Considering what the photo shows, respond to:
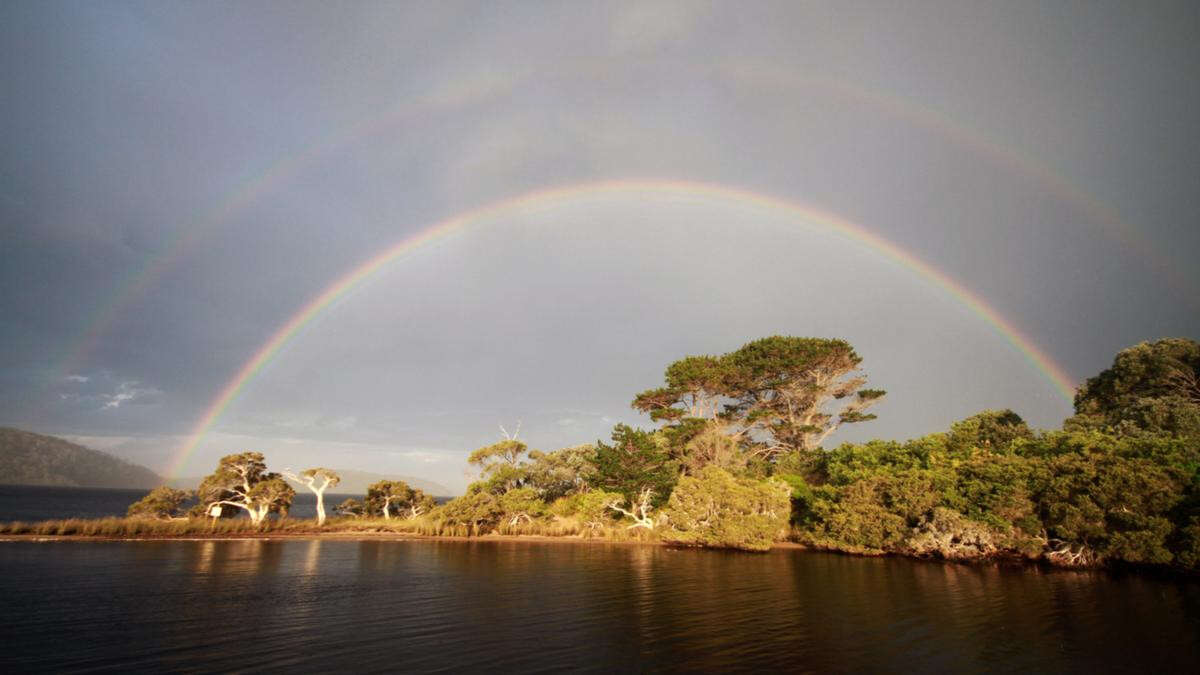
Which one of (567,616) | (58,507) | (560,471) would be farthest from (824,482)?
(58,507)

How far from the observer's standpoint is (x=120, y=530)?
40.2 m

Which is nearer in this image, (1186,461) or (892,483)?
(1186,461)

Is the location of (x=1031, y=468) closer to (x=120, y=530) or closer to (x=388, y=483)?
(x=388, y=483)

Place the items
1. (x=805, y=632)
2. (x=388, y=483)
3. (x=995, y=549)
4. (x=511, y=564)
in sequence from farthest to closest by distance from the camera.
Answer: (x=388, y=483), (x=995, y=549), (x=511, y=564), (x=805, y=632)

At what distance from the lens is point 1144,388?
5125 centimetres

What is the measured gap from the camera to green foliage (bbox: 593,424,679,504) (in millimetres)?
48312

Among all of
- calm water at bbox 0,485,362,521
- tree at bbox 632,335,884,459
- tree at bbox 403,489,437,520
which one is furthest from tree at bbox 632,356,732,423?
calm water at bbox 0,485,362,521

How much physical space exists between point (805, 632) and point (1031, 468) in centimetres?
2562

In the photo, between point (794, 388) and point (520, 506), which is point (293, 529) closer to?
point (520, 506)

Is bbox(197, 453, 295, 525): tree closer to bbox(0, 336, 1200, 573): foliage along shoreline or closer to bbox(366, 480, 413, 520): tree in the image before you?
bbox(0, 336, 1200, 573): foliage along shoreline

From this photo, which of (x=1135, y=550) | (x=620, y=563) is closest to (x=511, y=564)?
(x=620, y=563)

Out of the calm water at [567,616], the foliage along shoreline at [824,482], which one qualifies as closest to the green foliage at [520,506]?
the foliage along shoreline at [824,482]

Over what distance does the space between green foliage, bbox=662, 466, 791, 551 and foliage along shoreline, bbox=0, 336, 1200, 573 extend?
13 cm

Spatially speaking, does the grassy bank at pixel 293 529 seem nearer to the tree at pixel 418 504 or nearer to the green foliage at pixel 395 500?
the green foliage at pixel 395 500
